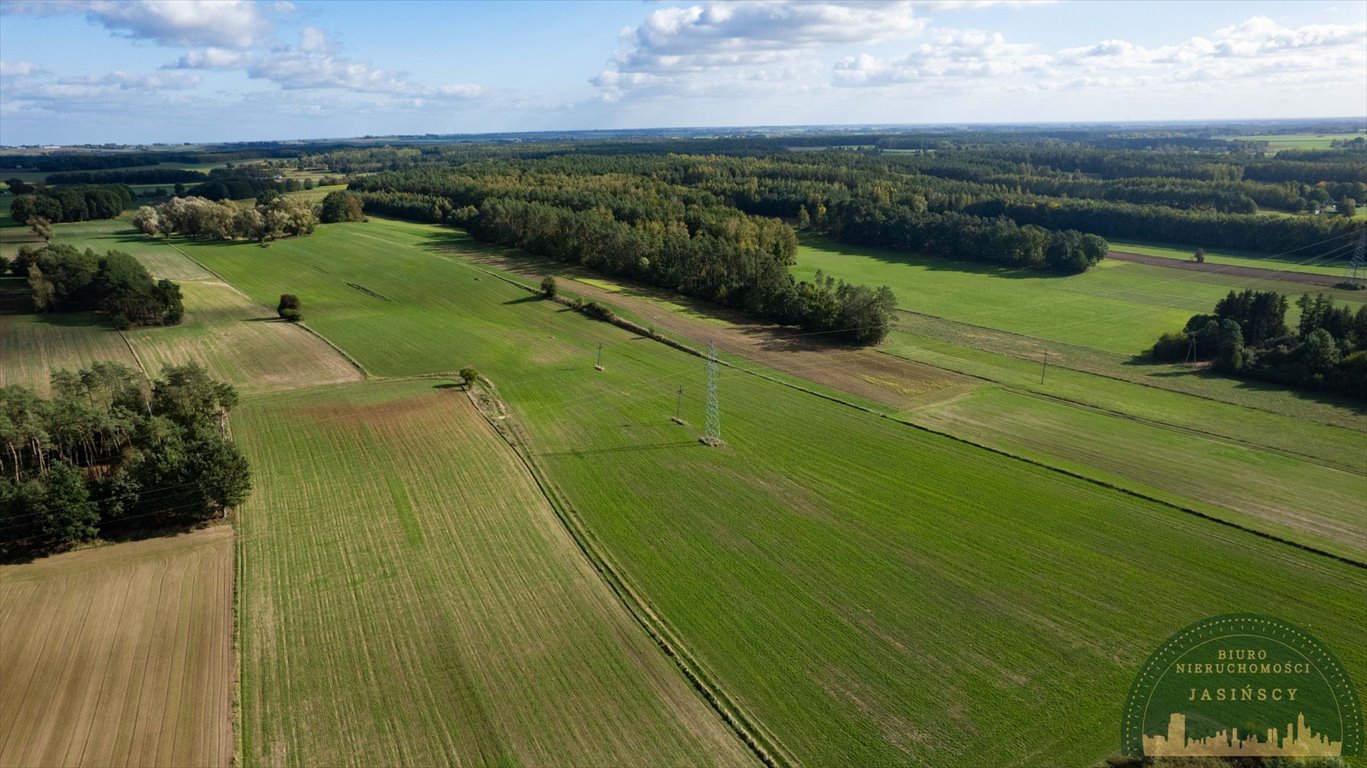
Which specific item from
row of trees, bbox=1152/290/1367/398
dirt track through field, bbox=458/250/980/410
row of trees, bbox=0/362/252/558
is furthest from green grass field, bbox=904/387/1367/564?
row of trees, bbox=0/362/252/558

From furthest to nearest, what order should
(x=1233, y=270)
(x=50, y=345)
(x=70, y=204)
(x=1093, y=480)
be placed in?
(x=70, y=204)
(x=1233, y=270)
(x=50, y=345)
(x=1093, y=480)

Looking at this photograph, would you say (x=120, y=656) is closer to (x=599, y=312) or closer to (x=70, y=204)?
(x=599, y=312)

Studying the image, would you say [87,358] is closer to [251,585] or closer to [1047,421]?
[251,585]

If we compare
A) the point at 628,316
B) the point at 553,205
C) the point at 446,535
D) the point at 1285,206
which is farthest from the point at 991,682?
the point at 1285,206

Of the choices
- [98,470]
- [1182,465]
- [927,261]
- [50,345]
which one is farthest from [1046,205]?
[50,345]

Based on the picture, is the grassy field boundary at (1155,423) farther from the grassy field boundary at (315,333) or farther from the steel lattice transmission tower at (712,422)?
the grassy field boundary at (315,333)

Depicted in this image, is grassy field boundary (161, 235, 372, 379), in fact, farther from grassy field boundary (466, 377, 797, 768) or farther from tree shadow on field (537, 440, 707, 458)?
tree shadow on field (537, 440, 707, 458)
